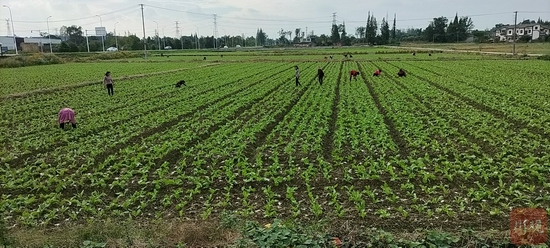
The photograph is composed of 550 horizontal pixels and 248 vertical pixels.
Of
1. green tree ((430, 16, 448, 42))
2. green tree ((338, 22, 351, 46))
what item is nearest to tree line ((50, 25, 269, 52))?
green tree ((338, 22, 351, 46))

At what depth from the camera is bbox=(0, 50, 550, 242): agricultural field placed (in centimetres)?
793

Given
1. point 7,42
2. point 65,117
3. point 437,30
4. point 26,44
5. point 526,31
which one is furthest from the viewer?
point 437,30

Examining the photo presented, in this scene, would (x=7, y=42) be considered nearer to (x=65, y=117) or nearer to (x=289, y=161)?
(x=65, y=117)

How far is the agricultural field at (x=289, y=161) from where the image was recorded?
26.0ft

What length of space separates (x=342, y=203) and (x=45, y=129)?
44.9 ft

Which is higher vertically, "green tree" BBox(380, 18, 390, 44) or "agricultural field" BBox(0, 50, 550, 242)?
"green tree" BBox(380, 18, 390, 44)

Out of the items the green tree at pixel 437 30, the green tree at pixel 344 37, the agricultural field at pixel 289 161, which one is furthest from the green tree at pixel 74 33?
the agricultural field at pixel 289 161

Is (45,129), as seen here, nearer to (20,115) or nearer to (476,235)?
(20,115)

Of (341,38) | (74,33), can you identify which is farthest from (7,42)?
(341,38)

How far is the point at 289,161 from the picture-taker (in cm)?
1086

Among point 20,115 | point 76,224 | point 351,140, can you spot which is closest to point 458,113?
point 351,140

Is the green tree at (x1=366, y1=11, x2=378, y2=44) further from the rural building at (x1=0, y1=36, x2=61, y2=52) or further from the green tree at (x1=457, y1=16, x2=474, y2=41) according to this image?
the rural building at (x1=0, y1=36, x2=61, y2=52)

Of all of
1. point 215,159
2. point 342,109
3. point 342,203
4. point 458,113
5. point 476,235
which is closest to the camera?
point 476,235

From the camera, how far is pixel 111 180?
989 centimetres
